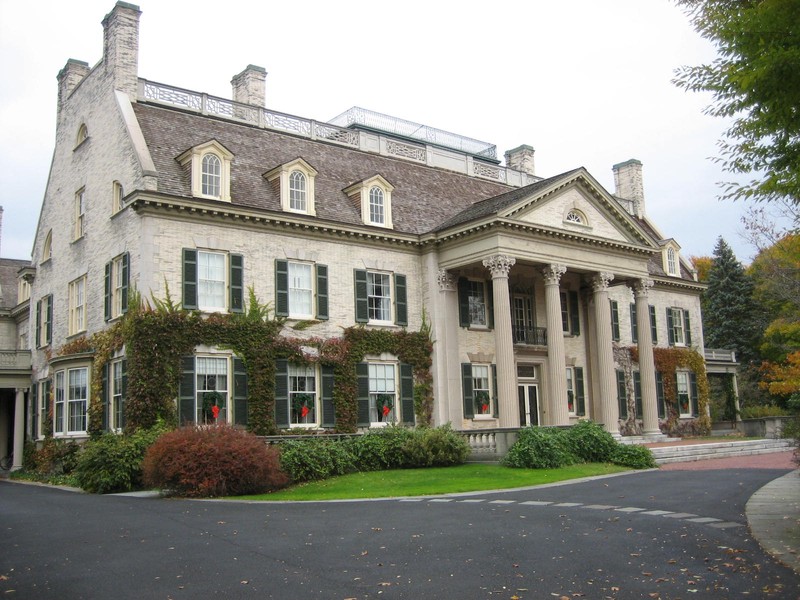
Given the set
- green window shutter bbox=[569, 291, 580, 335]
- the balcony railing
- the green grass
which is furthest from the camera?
green window shutter bbox=[569, 291, 580, 335]

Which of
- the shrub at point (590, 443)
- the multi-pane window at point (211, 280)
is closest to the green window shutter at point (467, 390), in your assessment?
the shrub at point (590, 443)

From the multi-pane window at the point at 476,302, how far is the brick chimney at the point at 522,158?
1180cm

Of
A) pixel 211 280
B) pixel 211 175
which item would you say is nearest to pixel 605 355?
pixel 211 280

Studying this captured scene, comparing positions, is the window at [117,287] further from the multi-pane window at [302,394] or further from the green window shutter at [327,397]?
the green window shutter at [327,397]

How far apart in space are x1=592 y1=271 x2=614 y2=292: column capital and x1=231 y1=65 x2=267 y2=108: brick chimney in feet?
49.8

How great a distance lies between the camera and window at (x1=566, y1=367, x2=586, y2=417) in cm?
3516

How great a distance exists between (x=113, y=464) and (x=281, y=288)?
26.9ft

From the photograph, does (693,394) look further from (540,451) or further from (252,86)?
(252,86)


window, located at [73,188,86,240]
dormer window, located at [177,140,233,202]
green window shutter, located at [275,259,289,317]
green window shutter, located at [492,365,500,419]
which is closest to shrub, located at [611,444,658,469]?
green window shutter, located at [492,365,500,419]

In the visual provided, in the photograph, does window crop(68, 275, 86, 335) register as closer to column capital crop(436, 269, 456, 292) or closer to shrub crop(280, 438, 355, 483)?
shrub crop(280, 438, 355, 483)

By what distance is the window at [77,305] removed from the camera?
2915 cm

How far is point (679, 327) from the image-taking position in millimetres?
42969

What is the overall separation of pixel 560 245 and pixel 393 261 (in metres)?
6.59

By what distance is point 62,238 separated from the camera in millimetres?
31734
